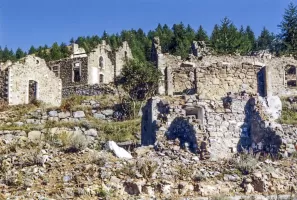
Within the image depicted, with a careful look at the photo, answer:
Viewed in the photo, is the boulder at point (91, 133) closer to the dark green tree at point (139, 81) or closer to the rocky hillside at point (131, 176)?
the dark green tree at point (139, 81)

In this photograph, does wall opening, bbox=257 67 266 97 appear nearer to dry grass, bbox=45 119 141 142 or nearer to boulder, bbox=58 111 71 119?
dry grass, bbox=45 119 141 142

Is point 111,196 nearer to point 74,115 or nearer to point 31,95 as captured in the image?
point 74,115

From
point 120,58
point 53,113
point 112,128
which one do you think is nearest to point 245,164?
point 112,128

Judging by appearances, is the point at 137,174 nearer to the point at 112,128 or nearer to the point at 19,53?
the point at 112,128

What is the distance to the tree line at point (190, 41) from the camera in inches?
1948

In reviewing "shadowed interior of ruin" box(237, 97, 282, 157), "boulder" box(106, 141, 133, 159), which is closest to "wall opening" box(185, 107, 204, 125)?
"shadowed interior of ruin" box(237, 97, 282, 157)

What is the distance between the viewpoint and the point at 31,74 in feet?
107

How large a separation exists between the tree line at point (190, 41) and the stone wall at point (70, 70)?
4226 mm

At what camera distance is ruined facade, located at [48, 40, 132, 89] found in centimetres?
4169

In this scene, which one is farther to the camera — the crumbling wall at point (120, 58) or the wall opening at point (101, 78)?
the crumbling wall at point (120, 58)

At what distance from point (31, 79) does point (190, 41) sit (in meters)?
34.2

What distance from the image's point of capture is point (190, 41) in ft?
211

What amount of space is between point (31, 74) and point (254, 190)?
22.0 metres

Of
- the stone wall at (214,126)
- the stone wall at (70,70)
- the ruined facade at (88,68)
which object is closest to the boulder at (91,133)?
the stone wall at (214,126)
